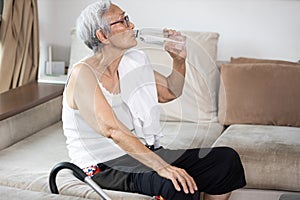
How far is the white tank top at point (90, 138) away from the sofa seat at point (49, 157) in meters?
0.09

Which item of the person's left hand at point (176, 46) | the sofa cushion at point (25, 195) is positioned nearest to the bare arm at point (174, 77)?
the person's left hand at point (176, 46)

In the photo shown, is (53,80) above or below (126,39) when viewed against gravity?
below

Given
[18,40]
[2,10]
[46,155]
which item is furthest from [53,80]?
[46,155]

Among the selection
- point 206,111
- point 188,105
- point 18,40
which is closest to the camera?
point 188,105

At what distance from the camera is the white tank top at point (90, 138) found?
2.13m

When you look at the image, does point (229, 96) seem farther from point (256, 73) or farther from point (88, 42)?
point (88, 42)

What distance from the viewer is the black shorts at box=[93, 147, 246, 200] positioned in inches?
82.1

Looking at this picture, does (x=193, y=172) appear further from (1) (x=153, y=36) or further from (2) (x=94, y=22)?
(2) (x=94, y=22)

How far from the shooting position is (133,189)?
2.08 meters

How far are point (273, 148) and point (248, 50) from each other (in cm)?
109

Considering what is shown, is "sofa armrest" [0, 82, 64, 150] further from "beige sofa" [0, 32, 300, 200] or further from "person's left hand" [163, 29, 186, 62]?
"person's left hand" [163, 29, 186, 62]

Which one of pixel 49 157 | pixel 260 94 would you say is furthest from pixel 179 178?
pixel 260 94

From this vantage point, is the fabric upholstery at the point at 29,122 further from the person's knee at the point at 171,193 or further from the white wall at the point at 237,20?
the person's knee at the point at 171,193

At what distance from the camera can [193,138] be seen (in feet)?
8.55
